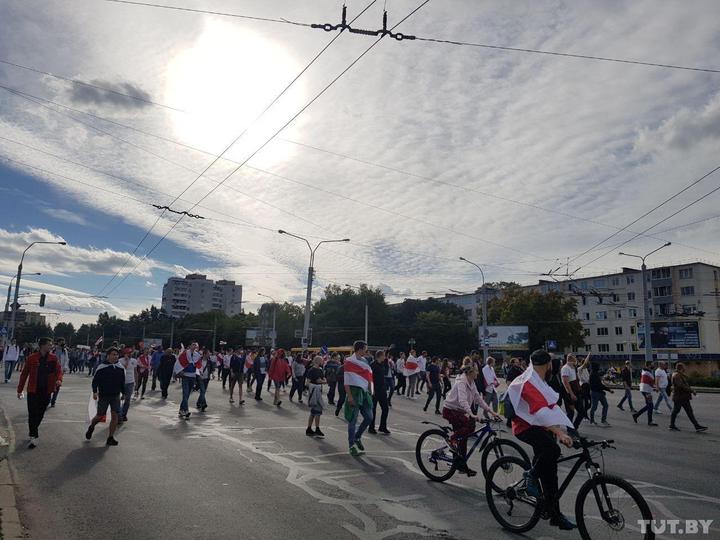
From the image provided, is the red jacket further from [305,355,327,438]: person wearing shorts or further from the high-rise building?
the high-rise building

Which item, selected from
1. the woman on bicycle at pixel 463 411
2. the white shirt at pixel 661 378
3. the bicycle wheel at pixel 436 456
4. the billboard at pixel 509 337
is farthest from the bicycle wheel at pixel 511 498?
the billboard at pixel 509 337

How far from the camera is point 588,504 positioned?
15.4 feet

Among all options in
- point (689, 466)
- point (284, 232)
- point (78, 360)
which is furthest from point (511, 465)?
point (78, 360)

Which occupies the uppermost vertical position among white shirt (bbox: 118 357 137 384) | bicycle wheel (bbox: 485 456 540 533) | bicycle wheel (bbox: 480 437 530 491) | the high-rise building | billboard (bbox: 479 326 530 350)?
the high-rise building

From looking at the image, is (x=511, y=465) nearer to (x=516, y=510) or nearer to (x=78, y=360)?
(x=516, y=510)

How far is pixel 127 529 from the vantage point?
16.9ft

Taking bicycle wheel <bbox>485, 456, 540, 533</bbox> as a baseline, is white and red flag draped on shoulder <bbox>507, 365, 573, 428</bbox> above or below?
above

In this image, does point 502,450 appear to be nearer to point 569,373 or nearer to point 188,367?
point 569,373

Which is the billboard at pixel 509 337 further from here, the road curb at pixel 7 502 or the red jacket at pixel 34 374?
the road curb at pixel 7 502

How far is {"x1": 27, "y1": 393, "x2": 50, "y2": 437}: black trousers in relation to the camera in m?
9.23

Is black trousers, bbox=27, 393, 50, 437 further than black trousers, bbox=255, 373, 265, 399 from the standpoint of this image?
No

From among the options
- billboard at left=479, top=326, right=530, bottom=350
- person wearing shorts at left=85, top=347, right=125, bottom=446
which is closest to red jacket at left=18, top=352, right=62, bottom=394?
person wearing shorts at left=85, top=347, right=125, bottom=446

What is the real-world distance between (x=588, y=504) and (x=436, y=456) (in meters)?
2.92

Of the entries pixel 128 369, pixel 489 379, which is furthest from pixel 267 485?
pixel 489 379
